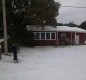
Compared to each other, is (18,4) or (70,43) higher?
(18,4)

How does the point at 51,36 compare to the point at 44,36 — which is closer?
the point at 44,36

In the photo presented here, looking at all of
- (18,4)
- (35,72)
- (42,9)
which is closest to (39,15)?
(42,9)

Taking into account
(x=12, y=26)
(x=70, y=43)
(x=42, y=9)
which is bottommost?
(x=70, y=43)

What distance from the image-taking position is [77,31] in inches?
1903

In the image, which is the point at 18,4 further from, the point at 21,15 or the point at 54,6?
the point at 54,6

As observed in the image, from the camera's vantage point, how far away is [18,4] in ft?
126

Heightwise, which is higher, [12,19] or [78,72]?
[12,19]

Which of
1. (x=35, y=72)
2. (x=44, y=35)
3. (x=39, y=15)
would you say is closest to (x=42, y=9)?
(x=39, y=15)

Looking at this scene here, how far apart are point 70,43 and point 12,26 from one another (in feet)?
36.2

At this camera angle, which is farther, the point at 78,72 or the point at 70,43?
the point at 70,43

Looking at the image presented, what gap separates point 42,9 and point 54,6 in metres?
3.18

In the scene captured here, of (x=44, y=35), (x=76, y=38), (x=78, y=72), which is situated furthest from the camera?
(x=76, y=38)

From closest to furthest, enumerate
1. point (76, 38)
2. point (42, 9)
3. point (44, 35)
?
point (42, 9), point (44, 35), point (76, 38)

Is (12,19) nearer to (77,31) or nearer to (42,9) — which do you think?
(42,9)
